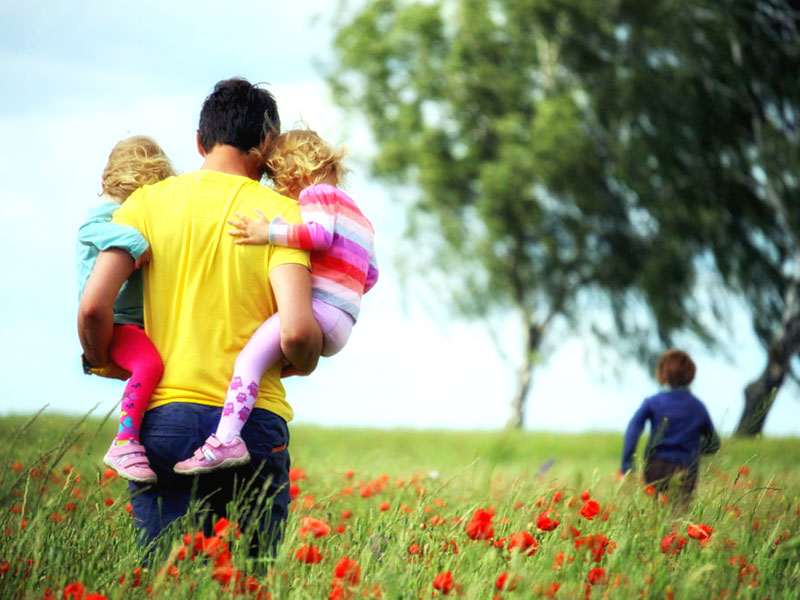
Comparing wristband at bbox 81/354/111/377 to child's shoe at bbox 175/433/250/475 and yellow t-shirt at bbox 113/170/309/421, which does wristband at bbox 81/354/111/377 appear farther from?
child's shoe at bbox 175/433/250/475

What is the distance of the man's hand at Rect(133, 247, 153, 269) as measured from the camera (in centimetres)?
295

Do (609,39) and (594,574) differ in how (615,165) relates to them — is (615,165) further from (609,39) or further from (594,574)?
(594,574)

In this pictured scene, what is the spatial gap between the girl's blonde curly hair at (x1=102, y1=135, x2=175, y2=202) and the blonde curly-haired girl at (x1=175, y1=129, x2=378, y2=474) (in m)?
0.48

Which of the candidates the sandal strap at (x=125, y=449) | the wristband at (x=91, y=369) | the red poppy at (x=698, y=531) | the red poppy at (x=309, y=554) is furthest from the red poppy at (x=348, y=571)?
the red poppy at (x=698, y=531)

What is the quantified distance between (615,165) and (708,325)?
421 cm

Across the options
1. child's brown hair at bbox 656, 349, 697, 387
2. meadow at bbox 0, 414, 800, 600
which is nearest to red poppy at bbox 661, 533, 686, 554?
meadow at bbox 0, 414, 800, 600

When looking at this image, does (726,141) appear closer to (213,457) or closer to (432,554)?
(432,554)

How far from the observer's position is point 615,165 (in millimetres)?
18781

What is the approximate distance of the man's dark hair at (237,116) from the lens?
3.08 meters

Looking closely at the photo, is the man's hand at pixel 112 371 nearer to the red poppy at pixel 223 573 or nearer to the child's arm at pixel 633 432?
the red poppy at pixel 223 573

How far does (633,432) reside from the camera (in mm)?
6418

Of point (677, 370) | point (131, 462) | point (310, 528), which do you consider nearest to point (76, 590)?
point (131, 462)

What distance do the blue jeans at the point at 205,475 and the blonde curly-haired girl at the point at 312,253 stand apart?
3.1 inches

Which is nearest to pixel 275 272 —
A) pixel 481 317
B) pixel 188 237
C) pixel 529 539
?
pixel 188 237
